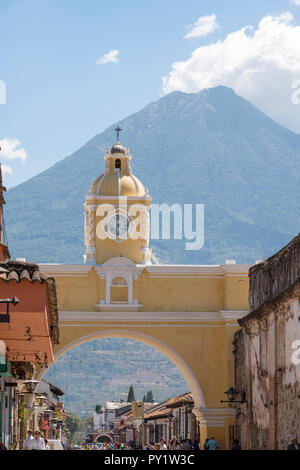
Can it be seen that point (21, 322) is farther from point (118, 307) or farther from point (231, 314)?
point (231, 314)

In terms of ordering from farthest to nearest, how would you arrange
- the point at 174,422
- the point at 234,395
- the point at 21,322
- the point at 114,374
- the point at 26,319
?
the point at 114,374
the point at 174,422
the point at 234,395
the point at 21,322
the point at 26,319

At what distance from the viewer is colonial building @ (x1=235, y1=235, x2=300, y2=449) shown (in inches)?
856

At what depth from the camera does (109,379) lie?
514 feet

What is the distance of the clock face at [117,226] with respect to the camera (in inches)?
1457

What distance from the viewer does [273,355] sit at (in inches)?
952

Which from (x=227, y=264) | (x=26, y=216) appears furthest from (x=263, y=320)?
(x=26, y=216)

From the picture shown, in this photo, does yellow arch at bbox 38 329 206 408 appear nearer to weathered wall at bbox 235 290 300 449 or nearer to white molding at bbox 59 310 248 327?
white molding at bbox 59 310 248 327

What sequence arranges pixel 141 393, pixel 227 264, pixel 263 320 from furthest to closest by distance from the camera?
1. pixel 141 393
2. pixel 227 264
3. pixel 263 320

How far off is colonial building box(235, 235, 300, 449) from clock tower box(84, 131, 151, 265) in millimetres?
7520

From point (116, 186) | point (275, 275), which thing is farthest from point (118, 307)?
point (275, 275)

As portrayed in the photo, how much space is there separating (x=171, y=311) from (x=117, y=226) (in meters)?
3.64
